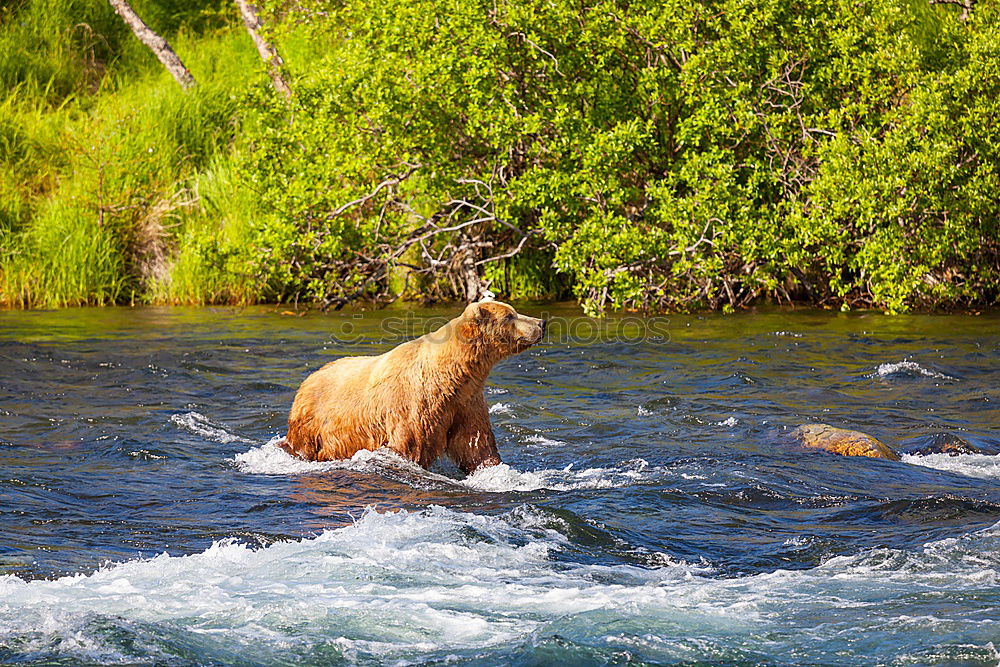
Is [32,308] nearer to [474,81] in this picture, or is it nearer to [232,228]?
[232,228]

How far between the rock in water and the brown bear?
229 cm

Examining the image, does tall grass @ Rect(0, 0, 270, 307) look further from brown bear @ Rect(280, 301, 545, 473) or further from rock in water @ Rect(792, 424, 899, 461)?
rock in water @ Rect(792, 424, 899, 461)

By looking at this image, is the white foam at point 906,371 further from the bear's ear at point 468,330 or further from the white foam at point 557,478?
the bear's ear at point 468,330

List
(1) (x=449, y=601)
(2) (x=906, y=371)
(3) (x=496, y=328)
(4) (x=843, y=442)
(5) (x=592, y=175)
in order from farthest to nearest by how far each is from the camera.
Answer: (5) (x=592, y=175), (2) (x=906, y=371), (4) (x=843, y=442), (3) (x=496, y=328), (1) (x=449, y=601)

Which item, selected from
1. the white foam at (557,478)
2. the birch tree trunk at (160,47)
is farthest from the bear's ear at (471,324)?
the birch tree trunk at (160,47)

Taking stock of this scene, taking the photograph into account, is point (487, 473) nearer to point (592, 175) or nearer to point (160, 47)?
point (592, 175)

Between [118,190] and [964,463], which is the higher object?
[118,190]

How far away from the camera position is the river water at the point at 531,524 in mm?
4840

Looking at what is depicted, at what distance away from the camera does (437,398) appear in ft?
26.3

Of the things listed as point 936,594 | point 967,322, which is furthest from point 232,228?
point 936,594

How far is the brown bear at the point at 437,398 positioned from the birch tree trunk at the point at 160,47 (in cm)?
1661

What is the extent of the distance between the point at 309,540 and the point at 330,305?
12.1 metres

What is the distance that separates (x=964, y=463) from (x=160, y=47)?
65.0ft

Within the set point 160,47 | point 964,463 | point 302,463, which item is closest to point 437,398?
point 302,463
